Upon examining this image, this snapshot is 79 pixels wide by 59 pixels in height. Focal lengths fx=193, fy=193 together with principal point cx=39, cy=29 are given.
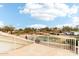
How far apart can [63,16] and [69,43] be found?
0.83ft

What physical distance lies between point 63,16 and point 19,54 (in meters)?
0.53

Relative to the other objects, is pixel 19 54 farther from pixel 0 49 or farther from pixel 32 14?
pixel 32 14

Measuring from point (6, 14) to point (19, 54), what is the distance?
15.2 inches

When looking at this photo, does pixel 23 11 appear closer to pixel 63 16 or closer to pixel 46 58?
pixel 63 16

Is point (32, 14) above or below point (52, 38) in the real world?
above

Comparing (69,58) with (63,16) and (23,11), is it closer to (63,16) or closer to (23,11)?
(63,16)

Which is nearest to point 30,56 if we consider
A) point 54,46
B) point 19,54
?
point 19,54

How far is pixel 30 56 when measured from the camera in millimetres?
1752

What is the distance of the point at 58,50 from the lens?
177cm

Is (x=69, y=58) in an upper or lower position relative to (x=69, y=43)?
lower

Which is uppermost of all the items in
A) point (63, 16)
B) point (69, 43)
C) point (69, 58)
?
point (63, 16)

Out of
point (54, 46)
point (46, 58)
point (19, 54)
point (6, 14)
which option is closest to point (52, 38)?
point (54, 46)

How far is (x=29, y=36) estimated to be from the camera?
5.82ft

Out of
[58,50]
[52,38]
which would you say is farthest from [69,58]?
[52,38]
